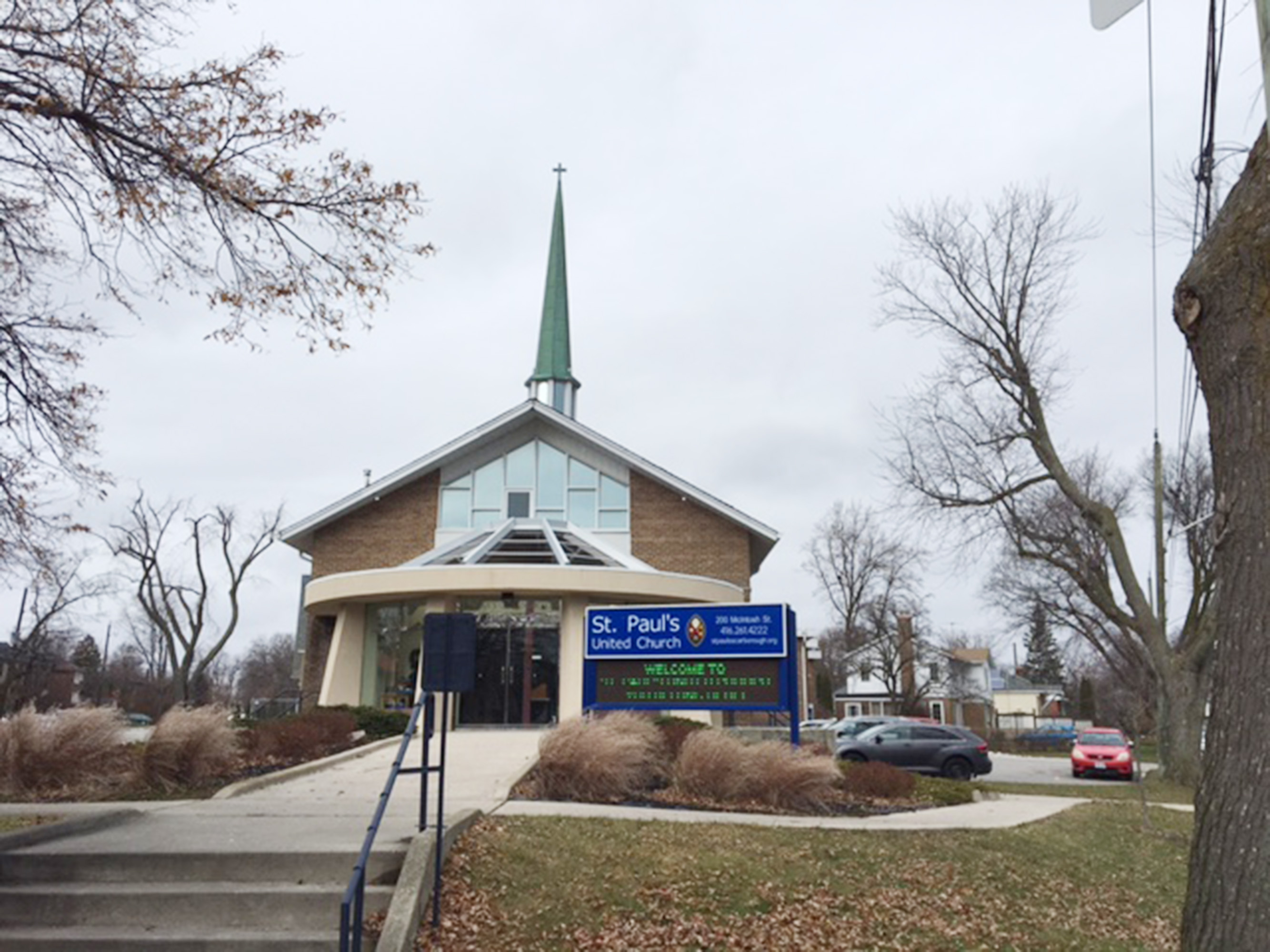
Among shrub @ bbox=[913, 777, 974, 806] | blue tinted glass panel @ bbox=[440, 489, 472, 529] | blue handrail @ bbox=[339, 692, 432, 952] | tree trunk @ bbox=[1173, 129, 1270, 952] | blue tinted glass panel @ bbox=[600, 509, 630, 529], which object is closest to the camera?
tree trunk @ bbox=[1173, 129, 1270, 952]

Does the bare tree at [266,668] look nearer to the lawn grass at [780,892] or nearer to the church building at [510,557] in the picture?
the church building at [510,557]

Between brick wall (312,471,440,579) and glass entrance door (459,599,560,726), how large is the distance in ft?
15.4

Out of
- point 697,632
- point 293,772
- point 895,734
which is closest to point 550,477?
point 895,734

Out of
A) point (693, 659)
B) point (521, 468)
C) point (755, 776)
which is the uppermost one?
point (521, 468)

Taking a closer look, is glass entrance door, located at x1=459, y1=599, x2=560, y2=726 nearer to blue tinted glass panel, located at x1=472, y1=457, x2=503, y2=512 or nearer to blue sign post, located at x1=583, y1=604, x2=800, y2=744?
blue tinted glass panel, located at x1=472, y1=457, x2=503, y2=512

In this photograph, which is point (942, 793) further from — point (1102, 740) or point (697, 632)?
point (1102, 740)

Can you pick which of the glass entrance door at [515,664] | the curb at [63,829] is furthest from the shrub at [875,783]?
the glass entrance door at [515,664]

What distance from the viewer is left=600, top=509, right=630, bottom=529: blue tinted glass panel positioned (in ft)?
95.1

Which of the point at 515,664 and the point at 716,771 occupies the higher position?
the point at 515,664

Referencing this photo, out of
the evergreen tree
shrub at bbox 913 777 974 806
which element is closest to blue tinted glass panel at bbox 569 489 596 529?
shrub at bbox 913 777 974 806

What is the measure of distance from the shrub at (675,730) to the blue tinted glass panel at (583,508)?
9240 mm

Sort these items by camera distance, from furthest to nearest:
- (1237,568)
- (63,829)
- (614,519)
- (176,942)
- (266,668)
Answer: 1. (266,668)
2. (614,519)
3. (63,829)
4. (176,942)
5. (1237,568)

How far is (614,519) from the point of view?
2908 centimetres

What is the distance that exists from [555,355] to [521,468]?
12.9 metres
